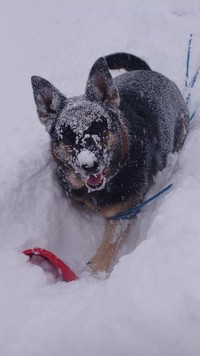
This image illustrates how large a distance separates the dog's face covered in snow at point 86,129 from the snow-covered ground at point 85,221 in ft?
1.61

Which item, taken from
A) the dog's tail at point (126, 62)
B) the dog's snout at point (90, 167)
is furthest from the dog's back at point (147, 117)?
the dog's snout at point (90, 167)

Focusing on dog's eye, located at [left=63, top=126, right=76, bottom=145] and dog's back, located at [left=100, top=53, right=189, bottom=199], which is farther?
dog's back, located at [left=100, top=53, right=189, bottom=199]

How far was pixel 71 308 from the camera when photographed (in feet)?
7.27

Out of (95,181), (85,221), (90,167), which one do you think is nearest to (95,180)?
(95,181)

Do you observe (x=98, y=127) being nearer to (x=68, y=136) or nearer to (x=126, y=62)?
(x=68, y=136)

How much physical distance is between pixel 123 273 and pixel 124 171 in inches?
57.9

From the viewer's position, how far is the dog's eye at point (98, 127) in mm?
3092

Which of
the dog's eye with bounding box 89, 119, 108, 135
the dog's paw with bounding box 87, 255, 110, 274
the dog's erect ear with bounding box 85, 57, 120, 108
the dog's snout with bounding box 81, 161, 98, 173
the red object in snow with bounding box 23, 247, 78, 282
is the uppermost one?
the dog's erect ear with bounding box 85, 57, 120, 108

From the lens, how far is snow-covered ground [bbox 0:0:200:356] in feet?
6.31

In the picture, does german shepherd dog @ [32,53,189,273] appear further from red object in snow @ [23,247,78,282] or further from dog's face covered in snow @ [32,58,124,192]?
red object in snow @ [23,247,78,282]

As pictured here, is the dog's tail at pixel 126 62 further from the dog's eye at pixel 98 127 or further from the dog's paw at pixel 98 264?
the dog's paw at pixel 98 264

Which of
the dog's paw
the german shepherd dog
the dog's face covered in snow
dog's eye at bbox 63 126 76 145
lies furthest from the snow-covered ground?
dog's eye at bbox 63 126 76 145

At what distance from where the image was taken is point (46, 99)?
3.41 meters

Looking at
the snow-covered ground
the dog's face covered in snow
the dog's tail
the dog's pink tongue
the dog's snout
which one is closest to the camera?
the snow-covered ground
